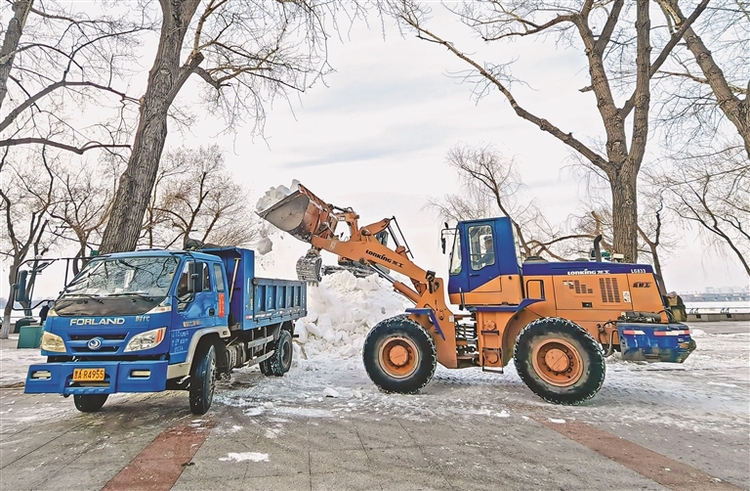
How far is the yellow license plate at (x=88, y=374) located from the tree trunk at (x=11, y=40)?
26.2 ft

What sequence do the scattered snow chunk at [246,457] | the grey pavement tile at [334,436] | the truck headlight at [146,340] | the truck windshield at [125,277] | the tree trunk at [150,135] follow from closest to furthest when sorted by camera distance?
the scattered snow chunk at [246,457] < the grey pavement tile at [334,436] < the truck headlight at [146,340] < the truck windshield at [125,277] < the tree trunk at [150,135]

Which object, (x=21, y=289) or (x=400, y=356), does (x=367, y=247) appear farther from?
(x=21, y=289)

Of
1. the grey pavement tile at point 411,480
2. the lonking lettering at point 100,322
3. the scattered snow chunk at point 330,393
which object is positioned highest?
the lonking lettering at point 100,322

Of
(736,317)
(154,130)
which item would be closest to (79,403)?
(154,130)

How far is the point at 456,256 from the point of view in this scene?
7.90m

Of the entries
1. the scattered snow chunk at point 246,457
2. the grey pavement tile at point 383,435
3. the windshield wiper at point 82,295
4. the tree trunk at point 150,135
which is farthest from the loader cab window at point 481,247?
the tree trunk at point 150,135

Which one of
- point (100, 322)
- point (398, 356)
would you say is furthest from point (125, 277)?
point (398, 356)

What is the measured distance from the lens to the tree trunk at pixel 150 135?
799cm

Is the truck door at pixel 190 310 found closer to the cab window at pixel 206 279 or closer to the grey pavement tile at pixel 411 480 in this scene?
the cab window at pixel 206 279

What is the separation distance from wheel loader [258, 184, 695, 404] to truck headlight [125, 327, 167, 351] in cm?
320

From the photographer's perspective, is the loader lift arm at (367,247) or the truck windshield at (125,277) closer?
the truck windshield at (125,277)

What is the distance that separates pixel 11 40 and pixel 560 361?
525 inches

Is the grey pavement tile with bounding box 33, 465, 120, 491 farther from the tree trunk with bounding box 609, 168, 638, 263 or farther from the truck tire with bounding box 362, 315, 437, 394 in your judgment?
the tree trunk with bounding box 609, 168, 638, 263

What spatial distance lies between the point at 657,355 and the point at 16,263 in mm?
28313
